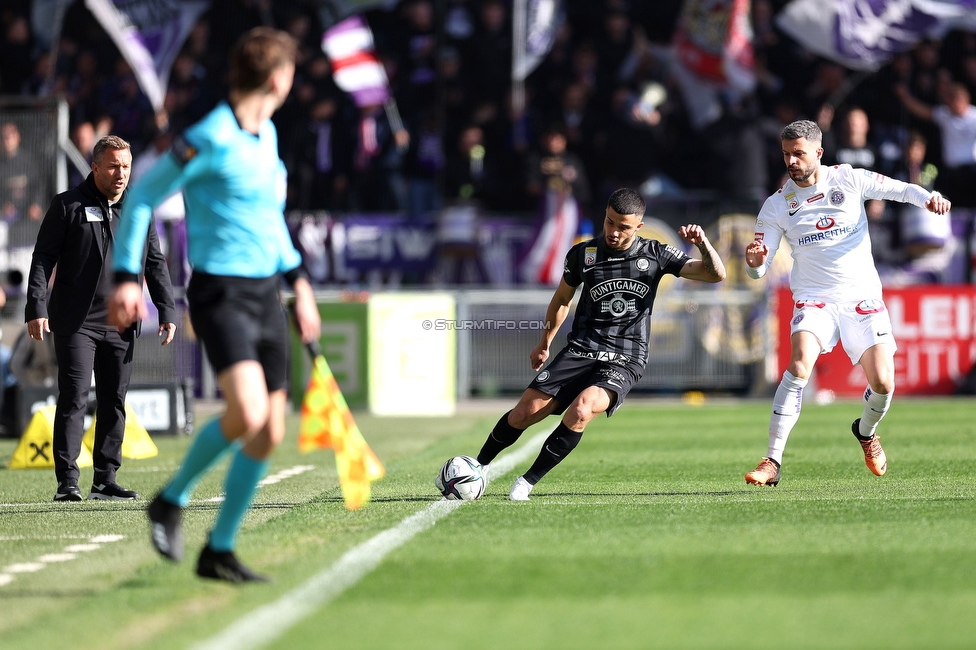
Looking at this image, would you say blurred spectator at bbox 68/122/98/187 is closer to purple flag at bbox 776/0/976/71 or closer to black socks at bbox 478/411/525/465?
purple flag at bbox 776/0/976/71

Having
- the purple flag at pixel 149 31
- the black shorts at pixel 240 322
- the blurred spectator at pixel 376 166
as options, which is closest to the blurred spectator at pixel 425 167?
the blurred spectator at pixel 376 166

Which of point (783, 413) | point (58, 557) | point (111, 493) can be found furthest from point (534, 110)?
point (58, 557)

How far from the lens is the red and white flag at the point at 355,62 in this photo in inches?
780

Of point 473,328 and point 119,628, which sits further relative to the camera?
point 473,328

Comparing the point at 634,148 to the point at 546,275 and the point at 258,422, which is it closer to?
the point at 546,275

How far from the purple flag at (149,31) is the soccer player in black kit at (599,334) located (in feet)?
39.8

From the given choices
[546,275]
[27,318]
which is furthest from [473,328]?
[27,318]

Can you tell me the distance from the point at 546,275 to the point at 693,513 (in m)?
12.1

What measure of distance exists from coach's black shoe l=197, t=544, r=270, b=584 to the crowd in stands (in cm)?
1387

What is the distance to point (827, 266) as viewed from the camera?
27.7ft

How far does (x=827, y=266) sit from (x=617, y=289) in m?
1.50

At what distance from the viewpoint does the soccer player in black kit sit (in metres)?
7.66

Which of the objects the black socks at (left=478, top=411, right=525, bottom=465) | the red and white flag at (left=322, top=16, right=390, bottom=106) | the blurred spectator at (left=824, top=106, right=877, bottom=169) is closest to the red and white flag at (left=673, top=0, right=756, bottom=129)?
the blurred spectator at (left=824, top=106, right=877, bottom=169)

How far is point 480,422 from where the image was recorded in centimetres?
1533
